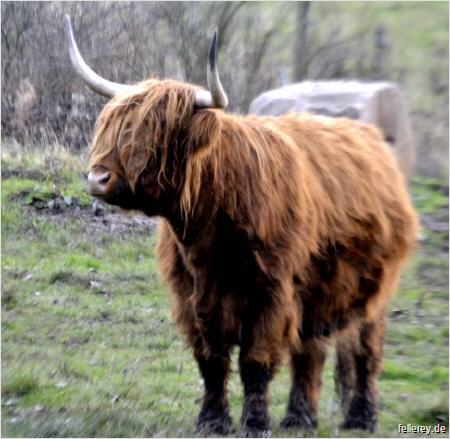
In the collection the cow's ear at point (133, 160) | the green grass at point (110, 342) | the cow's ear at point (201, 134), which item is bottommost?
the green grass at point (110, 342)

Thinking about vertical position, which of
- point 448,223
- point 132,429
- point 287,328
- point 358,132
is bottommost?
point 448,223

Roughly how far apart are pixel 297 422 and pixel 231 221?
57.5 inches

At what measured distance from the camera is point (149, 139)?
4676 millimetres

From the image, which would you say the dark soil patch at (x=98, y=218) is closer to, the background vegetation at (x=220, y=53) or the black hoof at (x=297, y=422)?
the background vegetation at (x=220, y=53)

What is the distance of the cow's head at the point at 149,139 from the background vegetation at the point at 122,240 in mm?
1201

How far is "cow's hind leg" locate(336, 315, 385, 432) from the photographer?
5.96m

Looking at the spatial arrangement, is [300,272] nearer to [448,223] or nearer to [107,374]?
[107,374]

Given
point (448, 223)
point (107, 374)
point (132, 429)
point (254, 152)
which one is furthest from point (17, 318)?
point (448, 223)

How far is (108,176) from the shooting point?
14.9ft

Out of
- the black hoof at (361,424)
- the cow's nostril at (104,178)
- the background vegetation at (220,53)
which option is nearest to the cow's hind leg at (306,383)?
the black hoof at (361,424)

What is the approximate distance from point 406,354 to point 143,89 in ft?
11.6

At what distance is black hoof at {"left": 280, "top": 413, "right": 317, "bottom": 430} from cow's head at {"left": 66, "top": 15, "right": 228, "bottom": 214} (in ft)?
5.33

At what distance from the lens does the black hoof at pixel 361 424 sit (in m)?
5.87

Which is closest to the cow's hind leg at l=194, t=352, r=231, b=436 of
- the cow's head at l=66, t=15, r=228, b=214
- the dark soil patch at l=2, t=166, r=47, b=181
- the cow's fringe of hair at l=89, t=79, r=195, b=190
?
the cow's head at l=66, t=15, r=228, b=214
